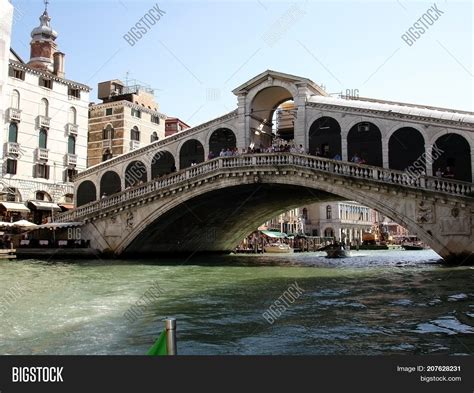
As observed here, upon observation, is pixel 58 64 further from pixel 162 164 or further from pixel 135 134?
pixel 162 164

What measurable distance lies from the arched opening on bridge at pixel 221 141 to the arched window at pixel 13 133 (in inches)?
503

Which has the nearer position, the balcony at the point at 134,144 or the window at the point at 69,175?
the window at the point at 69,175

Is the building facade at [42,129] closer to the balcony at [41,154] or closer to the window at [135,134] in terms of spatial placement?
the balcony at [41,154]

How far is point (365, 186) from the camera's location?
788 inches

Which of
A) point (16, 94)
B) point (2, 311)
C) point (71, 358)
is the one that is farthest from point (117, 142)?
point (71, 358)

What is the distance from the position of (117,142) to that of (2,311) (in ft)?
99.7

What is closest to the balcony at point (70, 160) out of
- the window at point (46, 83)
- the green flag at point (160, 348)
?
the window at point (46, 83)

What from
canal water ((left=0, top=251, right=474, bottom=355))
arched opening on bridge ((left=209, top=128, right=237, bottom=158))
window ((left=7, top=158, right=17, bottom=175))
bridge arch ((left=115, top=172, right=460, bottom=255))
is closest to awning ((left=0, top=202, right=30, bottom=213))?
window ((left=7, top=158, right=17, bottom=175))

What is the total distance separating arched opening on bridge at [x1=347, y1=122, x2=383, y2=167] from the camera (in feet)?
75.9

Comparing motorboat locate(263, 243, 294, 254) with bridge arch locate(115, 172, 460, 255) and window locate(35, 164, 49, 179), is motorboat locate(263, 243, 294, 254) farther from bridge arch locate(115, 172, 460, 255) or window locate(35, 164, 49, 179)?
window locate(35, 164, 49, 179)

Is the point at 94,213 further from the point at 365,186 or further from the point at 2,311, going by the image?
the point at 2,311

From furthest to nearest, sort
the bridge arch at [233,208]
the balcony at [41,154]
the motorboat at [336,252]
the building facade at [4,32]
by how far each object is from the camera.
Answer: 1. the motorboat at [336,252]
2. the balcony at [41,154]
3. the bridge arch at [233,208]
4. the building facade at [4,32]

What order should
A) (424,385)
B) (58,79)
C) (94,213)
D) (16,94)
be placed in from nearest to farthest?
1. (424,385)
2. (94,213)
3. (16,94)
4. (58,79)

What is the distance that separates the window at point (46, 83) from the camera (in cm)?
3266
